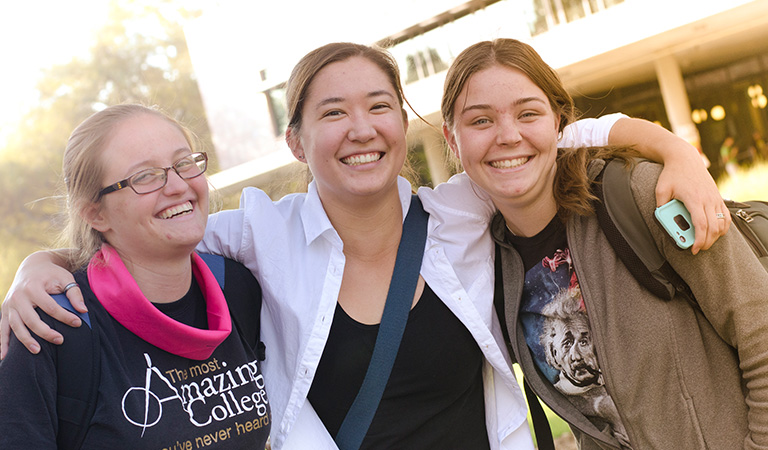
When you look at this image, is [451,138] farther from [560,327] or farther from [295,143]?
[560,327]

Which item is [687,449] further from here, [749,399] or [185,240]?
[185,240]

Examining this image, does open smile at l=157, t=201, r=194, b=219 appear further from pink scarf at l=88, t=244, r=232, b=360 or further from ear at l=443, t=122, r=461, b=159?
ear at l=443, t=122, r=461, b=159

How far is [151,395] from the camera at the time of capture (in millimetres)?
1983

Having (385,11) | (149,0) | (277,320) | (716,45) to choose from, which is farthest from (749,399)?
(149,0)

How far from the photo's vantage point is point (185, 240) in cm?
217

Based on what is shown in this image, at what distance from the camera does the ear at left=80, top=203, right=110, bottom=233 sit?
85.7 inches

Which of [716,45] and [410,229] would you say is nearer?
[410,229]

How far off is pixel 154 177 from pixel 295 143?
2.72 ft

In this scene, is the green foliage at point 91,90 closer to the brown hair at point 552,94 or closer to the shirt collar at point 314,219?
the shirt collar at point 314,219


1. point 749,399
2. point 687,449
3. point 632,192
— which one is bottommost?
point 687,449

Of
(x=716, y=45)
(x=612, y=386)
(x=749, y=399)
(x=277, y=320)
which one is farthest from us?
(x=716, y=45)

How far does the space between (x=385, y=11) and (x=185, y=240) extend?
20.0 meters

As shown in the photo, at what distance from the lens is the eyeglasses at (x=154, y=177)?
211 centimetres

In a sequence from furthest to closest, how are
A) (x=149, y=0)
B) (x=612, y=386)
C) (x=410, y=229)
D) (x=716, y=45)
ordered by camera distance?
(x=149, y=0) → (x=716, y=45) → (x=410, y=229) → (x=612, y=386)
